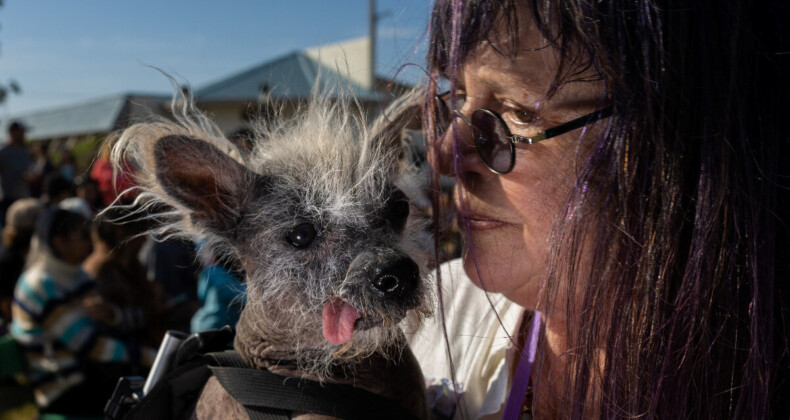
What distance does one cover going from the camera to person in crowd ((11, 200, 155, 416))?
3.32 meters

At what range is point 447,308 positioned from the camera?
76.6 inches

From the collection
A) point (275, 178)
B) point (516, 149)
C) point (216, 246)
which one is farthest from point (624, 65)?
point (216, 246)

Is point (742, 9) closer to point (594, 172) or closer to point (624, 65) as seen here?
point (624, 65)

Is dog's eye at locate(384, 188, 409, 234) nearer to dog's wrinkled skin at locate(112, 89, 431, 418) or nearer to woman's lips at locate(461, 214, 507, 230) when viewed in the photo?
dog's wrinkled skin at locate(112, 89, 431, 418)

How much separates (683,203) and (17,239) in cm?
576

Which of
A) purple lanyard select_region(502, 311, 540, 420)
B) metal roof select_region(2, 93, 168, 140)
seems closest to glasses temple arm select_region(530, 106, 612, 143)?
purple lanyard select_region(502, 311, 540, 420)

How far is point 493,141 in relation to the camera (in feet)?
4.72

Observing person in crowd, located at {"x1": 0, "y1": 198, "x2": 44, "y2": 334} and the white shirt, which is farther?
person in crowd, located at {"x1": 0, "y1": 198, "x2": 44, "y2": 334}

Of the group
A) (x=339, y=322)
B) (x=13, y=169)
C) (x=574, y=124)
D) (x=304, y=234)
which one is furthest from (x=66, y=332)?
(x=13, y=169)

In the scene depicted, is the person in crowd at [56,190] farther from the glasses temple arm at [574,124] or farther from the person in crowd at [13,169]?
the glasses temple arm at [574,124]

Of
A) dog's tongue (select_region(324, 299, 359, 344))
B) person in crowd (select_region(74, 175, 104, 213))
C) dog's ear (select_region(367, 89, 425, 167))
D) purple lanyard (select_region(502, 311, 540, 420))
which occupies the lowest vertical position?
person in crowd (select_region(74, 175, 104, 213))

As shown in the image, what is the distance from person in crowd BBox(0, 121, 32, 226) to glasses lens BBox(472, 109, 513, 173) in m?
8.63

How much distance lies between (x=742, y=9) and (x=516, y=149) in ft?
1.80

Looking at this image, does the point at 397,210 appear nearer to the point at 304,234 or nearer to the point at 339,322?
the point at 304,234
